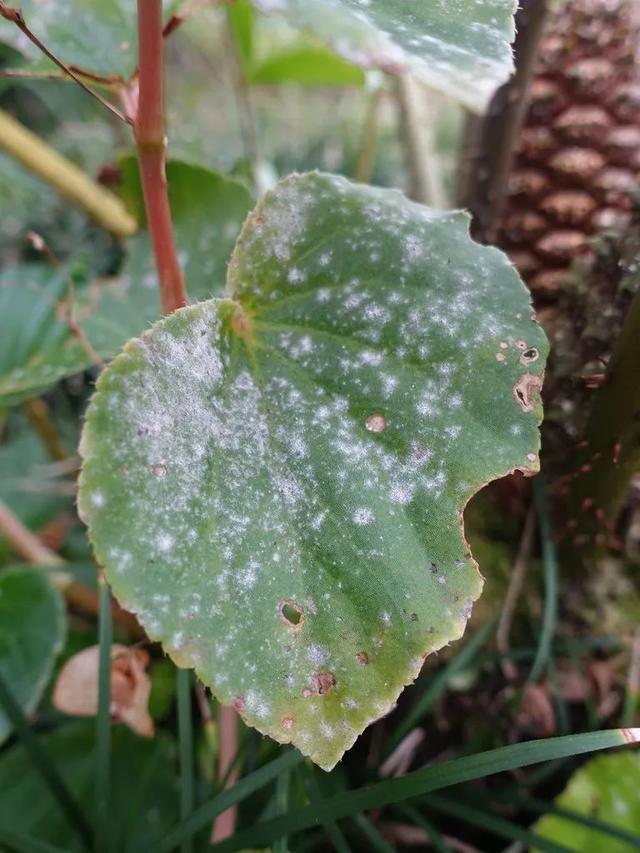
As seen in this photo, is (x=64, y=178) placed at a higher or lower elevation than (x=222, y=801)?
higher

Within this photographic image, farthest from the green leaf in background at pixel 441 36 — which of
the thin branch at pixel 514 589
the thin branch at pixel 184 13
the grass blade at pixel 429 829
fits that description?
the grass blade at pixel 429 829

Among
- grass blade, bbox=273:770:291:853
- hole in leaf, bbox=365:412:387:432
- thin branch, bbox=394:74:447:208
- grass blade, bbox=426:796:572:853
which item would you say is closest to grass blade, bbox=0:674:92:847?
grass blade, bbox=273:770:291:853

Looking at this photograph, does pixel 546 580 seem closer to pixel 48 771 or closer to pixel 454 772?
pixel 454 772

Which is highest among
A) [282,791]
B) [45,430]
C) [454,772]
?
[454,772]

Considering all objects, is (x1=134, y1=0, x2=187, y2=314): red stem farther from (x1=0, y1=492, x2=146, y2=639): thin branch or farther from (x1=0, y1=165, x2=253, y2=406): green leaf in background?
(x1=0, y1=492, x2=146, y2=639): thin branch

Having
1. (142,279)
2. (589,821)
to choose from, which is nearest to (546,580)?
(589,821)
